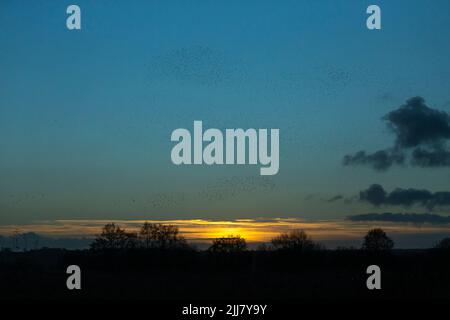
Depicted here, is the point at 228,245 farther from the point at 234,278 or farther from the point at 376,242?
the point at 234,278

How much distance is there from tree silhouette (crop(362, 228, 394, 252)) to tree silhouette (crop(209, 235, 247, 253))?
1031 cm

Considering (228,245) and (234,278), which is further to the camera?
(228,245)

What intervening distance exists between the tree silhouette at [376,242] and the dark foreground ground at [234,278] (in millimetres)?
1450

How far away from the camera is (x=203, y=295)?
30641 mm

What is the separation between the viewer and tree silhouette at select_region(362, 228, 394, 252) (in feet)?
181

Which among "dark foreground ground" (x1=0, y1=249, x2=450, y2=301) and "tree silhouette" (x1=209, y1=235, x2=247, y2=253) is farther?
"tree silhouette" (x1=209, y1=235, x2=247, y2=253)

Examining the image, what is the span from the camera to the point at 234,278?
36469 mm

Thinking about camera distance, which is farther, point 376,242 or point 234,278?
point 376,242

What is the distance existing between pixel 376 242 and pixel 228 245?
12721 mm

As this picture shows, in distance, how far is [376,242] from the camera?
56875mm

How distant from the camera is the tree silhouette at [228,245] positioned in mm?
59812
